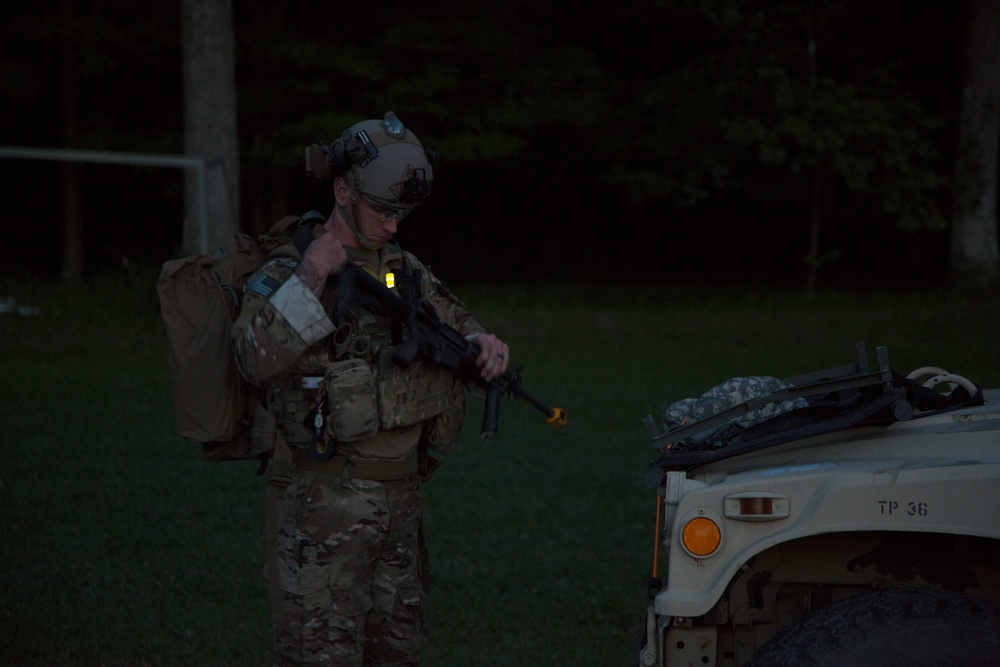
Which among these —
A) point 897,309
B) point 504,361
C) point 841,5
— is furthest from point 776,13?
point 504,361

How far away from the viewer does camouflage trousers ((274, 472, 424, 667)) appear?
3650 mm

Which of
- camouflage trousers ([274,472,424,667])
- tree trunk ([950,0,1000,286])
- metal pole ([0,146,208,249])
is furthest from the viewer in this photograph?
tree trunk ([950,0,1000,286])

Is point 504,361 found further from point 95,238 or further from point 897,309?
point 95,238

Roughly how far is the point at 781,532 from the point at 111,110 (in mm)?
26613

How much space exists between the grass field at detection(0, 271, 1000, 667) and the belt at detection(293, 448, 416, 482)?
1.71 m

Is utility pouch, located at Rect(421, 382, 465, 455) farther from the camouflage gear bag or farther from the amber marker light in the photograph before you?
the amber marker light

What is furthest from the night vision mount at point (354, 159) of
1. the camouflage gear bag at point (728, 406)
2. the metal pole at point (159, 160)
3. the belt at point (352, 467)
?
the metal pole at point (159, 160)

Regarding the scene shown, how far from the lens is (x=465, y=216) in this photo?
33.2 m

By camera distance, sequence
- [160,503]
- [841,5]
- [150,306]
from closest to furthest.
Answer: [160,503], [150,306], [841,5]

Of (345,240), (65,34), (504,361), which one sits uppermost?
(65,34)

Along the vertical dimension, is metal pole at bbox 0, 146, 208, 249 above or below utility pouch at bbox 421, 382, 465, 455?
above

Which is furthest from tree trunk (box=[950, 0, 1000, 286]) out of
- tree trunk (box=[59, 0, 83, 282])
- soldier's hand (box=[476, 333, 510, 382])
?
soldier's hand (box=[476, 333, 510, 382])

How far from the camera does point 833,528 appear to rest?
2.91m

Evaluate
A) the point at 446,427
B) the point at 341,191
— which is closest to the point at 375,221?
the point at 341,191
